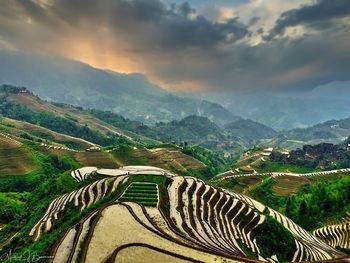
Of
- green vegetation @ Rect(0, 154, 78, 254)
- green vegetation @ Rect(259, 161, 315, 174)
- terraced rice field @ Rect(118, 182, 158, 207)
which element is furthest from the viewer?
green vegetation @ Rect(259, 161, 315, 174)

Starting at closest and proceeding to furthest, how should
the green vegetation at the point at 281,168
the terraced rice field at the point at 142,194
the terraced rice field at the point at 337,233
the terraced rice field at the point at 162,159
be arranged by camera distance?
the terraced rice field at the point at 142,194 → the terraced rice field at the point at 337,233 → the green vegetation at the point at 281,168 → the terraced rice field at the point at 162,159

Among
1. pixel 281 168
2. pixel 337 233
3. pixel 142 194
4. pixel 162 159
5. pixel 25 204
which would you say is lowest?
pixel 25 204

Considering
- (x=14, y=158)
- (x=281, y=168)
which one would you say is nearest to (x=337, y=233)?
(x=281, y=168)

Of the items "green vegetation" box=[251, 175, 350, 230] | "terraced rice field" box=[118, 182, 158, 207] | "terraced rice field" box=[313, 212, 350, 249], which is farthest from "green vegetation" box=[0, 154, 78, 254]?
"green vegetation" box=[251, 175, 350, 230]

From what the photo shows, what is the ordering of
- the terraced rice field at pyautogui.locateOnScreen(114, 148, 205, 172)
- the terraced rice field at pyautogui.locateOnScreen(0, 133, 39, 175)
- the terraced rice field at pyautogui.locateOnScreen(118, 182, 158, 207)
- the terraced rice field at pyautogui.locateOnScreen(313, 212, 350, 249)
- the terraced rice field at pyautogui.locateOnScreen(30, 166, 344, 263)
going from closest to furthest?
the terraced rice field at pyautogui.locateOnScreen(30, 166, 344, 263) → the terraced rice field at pyautogui.locateOnScreen(118, 182, 158, 207) → the terraced rice field at pyautogui.locateOnScreen(313, 212, 350, 249) → the terraced rice field at pyautogui.locateOnScreen(0, 133, 39, 175) → the terraced rice field at pyautogui.locateOnScreen(114, 148, 205, 172)

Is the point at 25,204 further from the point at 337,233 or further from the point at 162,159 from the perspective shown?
the point at 162,159

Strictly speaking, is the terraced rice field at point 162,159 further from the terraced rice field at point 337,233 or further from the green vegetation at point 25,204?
the terraced rice field at point 337,233

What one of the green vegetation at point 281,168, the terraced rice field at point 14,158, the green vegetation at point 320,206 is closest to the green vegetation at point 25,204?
the terraced rice field at point 14,158

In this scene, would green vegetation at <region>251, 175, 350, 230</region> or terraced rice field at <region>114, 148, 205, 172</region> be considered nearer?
green vegetation at <region>251, 175, 350, 230</region>

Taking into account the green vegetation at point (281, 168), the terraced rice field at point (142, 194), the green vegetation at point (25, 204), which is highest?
the green vegetation at point (281, 168)

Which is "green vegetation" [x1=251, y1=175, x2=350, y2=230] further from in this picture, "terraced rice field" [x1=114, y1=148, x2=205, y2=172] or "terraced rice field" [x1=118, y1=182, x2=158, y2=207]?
"terraced rice field" [x1=114, y1=148, x2=205, y2=172]
